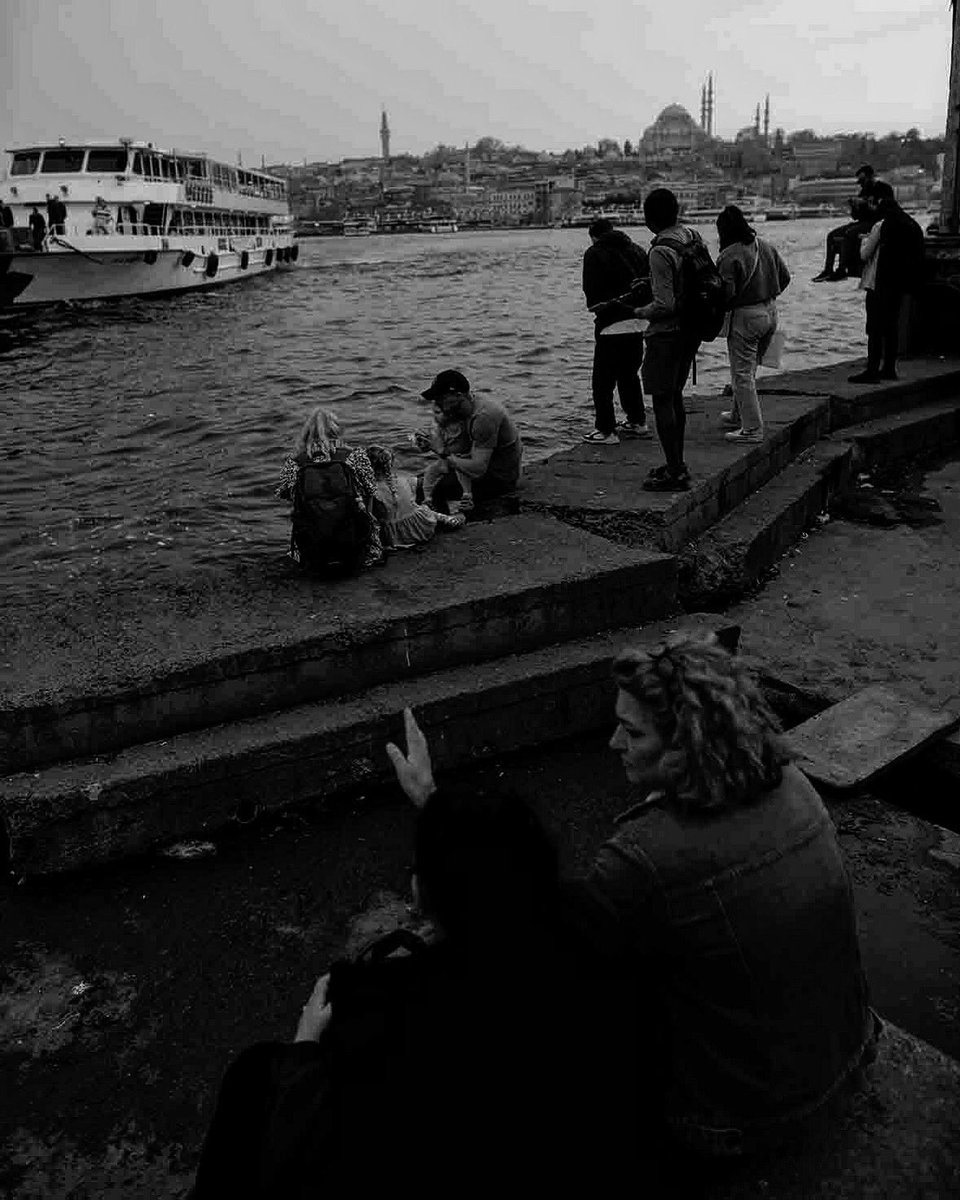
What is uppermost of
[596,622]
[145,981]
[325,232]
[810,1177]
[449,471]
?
[325,232]

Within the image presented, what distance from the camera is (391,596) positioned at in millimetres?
4289

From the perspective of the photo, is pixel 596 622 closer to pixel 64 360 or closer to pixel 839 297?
pixel 64 360

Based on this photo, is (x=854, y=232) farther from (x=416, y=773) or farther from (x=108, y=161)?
(x=108, y=161)

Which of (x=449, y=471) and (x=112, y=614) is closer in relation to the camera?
(x=112, y=614)

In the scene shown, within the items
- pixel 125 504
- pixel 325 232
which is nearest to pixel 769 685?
pixel 125 504

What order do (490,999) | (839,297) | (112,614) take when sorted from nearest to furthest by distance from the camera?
(490,999) < (112,614) < (839,297)

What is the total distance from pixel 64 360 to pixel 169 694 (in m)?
20.8

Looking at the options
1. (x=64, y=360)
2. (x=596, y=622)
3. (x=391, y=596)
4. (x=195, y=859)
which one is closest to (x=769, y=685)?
(x=596, y=622)

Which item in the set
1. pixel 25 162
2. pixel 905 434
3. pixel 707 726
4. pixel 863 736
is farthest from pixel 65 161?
pixel 707 726

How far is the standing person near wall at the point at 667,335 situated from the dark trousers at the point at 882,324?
3298mm

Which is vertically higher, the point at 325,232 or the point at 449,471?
the point at 325,232

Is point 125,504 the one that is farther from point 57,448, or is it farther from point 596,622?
point 596,622

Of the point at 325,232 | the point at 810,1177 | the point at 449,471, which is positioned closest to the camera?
the point at 810,1177

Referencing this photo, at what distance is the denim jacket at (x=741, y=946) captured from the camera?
1.87 meters
